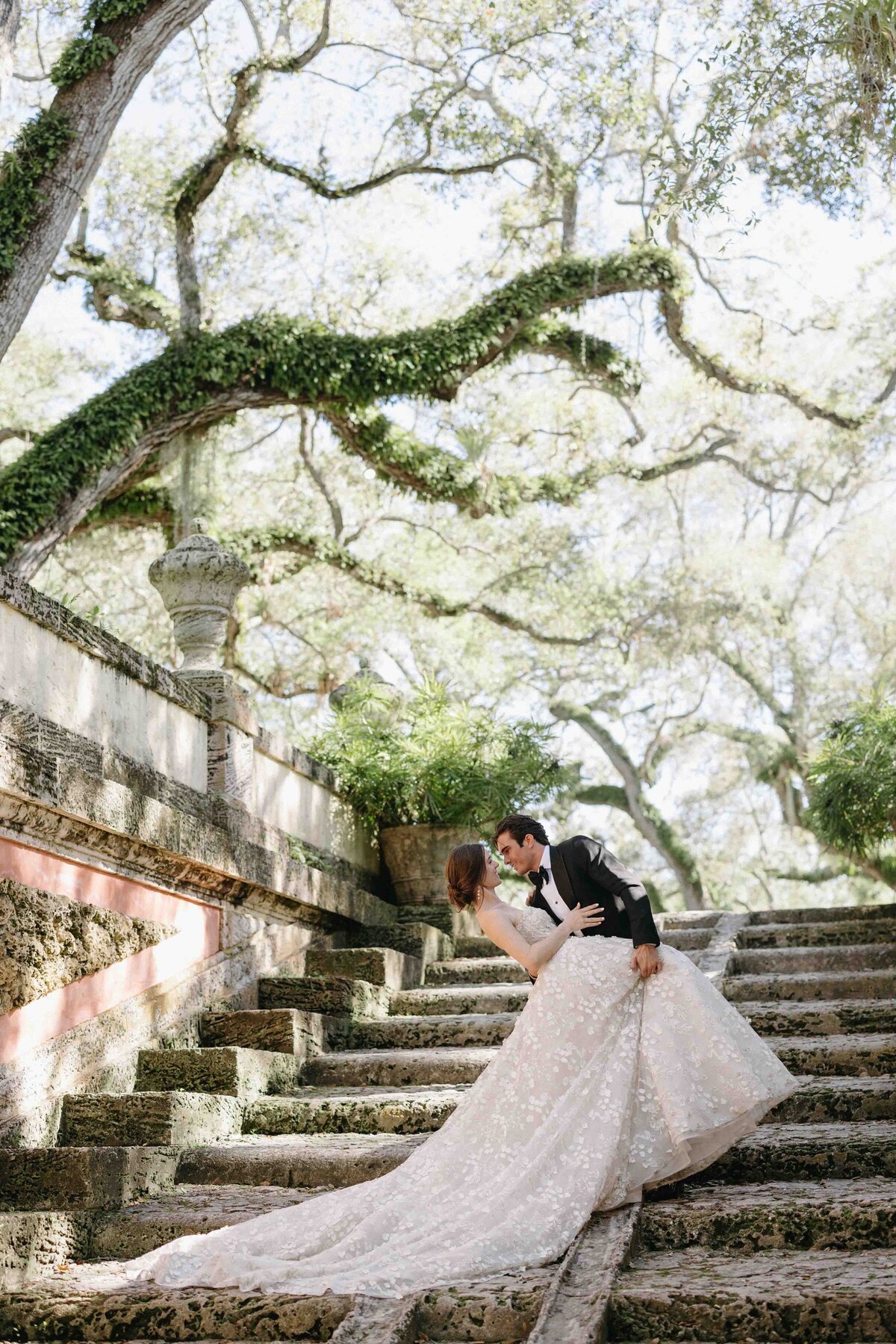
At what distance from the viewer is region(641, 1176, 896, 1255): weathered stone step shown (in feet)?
11.5

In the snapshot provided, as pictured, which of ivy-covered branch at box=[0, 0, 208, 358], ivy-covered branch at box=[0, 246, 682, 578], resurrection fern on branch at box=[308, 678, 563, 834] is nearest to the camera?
resurrection fern on branch at box=[308, 678, 563, 834]

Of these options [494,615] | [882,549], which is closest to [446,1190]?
[494,615]

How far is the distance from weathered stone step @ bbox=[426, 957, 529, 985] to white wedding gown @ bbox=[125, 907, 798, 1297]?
2.98 m

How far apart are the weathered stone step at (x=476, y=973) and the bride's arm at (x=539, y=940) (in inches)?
117

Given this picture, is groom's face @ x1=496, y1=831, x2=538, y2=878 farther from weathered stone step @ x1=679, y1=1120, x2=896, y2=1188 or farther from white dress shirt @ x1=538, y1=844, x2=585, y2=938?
weathered stone step @ x1=679, y1=1120, x2=896, y2=1188

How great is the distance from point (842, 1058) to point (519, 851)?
5.46 ft

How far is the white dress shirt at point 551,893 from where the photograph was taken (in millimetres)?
4500

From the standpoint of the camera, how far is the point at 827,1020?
5.62 m

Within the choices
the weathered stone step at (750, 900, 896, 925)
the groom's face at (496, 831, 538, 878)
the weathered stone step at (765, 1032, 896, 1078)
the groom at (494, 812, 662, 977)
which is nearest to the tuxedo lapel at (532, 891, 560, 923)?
the groom at (494, 812, 662, 977)

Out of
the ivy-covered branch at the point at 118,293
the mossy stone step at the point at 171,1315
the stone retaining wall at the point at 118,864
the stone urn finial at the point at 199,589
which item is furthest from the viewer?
the ivy-covered branch at the point at 118,293

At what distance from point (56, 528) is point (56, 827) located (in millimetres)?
5863

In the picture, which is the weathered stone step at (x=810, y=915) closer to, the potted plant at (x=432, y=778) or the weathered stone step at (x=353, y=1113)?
the potted plant at (x=432, y=778)

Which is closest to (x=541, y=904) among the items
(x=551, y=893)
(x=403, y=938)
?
(x=551, y=893)

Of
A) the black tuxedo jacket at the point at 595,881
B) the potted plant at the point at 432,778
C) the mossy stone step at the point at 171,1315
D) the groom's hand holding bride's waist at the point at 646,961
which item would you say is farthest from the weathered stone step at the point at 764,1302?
the potted plant at the point at 432,778
